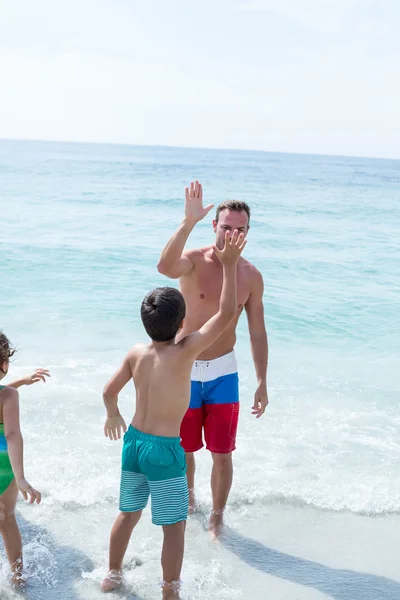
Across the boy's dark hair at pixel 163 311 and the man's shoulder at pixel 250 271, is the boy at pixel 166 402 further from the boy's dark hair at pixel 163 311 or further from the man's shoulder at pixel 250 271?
the man's shoulder at pixel 250 271

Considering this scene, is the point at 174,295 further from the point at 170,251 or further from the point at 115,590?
the point at 115,590

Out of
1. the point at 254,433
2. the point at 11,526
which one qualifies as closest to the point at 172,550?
the point at 11,526

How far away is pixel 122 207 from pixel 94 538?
2138cm

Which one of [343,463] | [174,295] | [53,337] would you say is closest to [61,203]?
[53,337]

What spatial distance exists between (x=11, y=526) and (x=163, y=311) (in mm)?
1285

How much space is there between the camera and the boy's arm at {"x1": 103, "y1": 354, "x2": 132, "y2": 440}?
317 cm

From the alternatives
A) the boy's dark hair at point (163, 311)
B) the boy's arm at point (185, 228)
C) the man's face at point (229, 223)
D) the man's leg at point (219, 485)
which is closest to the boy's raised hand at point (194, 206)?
the boy's arm at point (185, 228)

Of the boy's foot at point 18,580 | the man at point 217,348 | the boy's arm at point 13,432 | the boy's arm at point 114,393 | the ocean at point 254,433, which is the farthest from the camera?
the man at point 217,348

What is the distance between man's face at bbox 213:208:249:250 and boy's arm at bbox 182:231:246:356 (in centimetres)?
61

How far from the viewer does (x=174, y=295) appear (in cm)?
297

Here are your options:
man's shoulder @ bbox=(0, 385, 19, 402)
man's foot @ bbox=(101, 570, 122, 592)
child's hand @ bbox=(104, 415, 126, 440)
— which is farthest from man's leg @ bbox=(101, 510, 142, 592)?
man's shoulder @ bbox=(0, 385, 19, 402)

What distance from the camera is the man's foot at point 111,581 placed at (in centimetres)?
342

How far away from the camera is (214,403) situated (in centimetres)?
391

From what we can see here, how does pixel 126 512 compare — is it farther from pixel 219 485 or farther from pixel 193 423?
pixel 219 485
